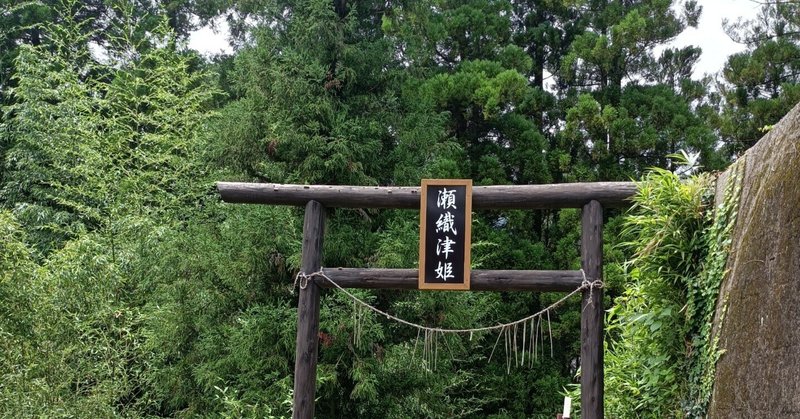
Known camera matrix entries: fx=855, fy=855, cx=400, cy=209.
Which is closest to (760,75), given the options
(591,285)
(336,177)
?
(336,177)

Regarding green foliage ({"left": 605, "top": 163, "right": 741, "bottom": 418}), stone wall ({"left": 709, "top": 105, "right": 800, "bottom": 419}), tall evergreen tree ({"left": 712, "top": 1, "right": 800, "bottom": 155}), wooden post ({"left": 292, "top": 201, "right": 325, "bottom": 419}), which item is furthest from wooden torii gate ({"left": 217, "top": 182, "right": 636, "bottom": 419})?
tall evergreen tree ({"left": 712, "top": 1, "right": 800, "bottom": 155})

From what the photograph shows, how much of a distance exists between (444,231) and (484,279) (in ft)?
1.10

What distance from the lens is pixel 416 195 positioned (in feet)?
15.2

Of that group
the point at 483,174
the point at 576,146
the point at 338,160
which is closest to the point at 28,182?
the point at 338,160

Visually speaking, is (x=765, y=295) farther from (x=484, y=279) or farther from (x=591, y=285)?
(x=484, y=279)

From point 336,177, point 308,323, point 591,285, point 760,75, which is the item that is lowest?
point 308,323

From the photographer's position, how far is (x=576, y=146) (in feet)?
34.0

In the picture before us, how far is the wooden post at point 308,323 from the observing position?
4617 mm

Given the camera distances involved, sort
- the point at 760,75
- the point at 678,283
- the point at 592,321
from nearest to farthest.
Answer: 1. the point at 678,283
2. the point at 592,321
3. the point at 760,75

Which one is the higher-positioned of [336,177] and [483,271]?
[336,177]

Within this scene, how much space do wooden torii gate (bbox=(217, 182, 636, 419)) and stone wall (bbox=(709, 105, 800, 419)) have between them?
79 centimetres

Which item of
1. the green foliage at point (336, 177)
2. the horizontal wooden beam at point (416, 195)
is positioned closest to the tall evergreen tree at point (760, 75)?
the green foliage at point (336, 177)

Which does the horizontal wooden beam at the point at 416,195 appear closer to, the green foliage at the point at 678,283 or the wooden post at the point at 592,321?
the wooden post at the point at 592,321

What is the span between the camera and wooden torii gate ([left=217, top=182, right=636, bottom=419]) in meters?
4.30
